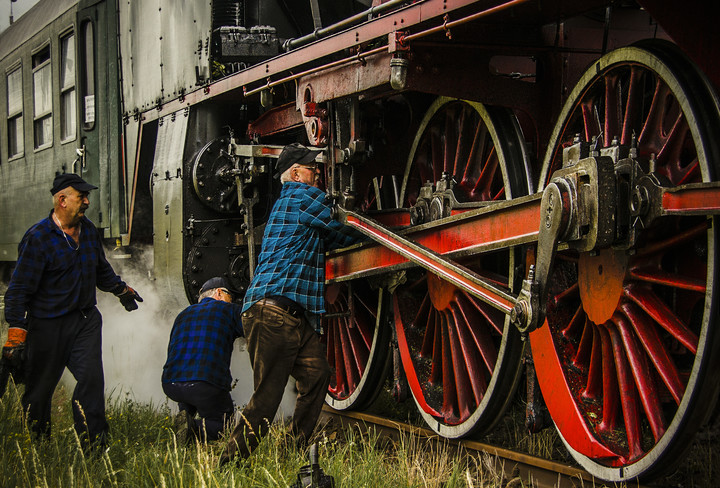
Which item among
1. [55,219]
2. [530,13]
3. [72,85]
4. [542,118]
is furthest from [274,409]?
[72,85]

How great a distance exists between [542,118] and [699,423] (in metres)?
1.79

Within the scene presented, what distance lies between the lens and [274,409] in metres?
4.16

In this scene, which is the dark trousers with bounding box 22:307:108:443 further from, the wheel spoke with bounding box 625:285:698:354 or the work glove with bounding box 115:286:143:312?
the wheel spoke with bounding box 625:285:698:354

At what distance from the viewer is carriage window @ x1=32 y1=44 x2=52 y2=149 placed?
840 cm

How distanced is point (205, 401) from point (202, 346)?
12.5 inches

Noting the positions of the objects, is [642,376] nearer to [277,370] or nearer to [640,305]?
[640,305]

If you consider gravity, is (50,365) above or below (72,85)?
below

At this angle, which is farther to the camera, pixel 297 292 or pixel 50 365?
pixel 50 365

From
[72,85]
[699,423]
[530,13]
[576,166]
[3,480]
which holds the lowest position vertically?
[3,480]

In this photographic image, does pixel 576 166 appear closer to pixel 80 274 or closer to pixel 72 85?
pixel 80 274

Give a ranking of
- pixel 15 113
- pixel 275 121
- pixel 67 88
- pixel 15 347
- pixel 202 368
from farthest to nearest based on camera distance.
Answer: pixel 15 113 → pixel 67 88 → pixel 275 121 → pixel 202 368 → pixel 15 347

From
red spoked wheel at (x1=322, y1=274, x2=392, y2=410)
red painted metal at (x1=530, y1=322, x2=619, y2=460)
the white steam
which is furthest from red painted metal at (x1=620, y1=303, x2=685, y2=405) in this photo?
the white steam

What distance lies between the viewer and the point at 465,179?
174 inches

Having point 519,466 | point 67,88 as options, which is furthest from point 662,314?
point 67,88
